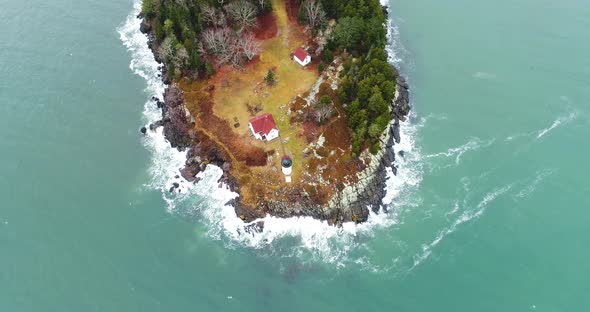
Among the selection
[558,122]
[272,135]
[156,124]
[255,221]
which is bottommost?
[255,221]

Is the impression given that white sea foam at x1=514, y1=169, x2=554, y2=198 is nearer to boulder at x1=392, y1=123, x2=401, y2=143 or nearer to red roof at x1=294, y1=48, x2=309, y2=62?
boulder at x1=392, y1=123, x2=401, y2=143

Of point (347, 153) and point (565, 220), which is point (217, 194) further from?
point (565, 220)

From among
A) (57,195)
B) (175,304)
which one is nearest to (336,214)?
(175,304)

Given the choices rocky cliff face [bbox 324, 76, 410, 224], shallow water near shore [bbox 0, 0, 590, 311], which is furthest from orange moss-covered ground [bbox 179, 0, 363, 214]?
shallow water near shore [bbox 0, 0, 590, 311]

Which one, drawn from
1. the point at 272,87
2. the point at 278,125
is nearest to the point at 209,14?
the point at 272,87

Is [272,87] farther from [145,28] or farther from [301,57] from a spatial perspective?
[145,28]
